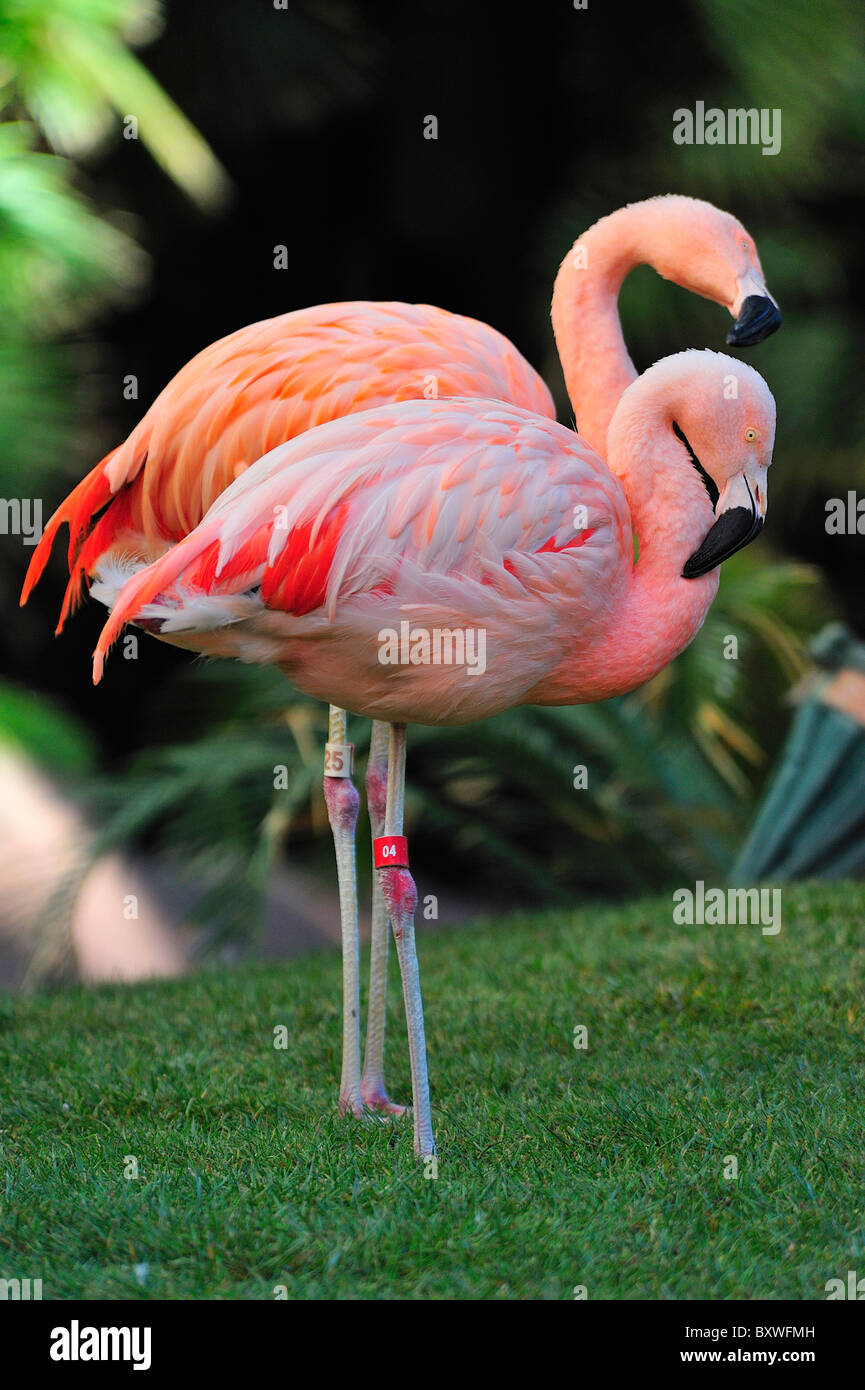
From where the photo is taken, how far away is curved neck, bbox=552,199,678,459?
425cm

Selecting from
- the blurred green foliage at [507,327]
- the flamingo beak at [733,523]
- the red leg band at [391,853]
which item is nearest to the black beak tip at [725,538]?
the flamingo beak at [733,523]

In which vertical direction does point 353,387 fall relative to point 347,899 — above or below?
above

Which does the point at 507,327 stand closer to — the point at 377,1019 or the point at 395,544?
the point at 377,1019

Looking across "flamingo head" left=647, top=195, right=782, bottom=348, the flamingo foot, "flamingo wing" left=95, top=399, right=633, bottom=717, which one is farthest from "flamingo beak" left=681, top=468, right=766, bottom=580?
the flamingo foot

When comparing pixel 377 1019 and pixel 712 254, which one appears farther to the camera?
pixel 712 254

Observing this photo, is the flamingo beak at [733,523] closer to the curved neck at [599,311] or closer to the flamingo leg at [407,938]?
the curved neck at [599,311]

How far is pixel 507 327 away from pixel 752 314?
5855mm

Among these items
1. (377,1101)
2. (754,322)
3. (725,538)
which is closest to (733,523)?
(725,538)

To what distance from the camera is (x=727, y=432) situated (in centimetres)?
359

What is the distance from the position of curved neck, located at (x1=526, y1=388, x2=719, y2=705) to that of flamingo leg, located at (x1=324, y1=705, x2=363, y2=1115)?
62 cm

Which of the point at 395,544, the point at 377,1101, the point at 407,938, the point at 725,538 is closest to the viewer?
the point at 395,544

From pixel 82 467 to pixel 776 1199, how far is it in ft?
18.7

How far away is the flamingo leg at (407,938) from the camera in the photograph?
131 inches

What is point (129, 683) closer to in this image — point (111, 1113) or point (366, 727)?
point (366, 727)
